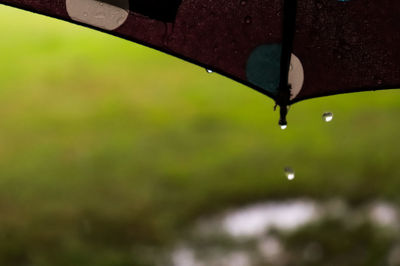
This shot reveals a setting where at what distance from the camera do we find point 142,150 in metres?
2.95

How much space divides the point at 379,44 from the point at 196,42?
39cm

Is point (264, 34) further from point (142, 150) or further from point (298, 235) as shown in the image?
point (298, 235)

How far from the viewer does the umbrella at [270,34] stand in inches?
37.7

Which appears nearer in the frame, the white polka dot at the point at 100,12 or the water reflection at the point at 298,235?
the white polka dot at the point at 100,12

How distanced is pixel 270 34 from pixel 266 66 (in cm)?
7

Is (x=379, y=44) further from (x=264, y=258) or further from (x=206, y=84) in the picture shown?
(x=264, y=258)

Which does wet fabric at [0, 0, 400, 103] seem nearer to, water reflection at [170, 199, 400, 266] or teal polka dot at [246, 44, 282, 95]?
teal polka dot at [246, 44, 282, 95]

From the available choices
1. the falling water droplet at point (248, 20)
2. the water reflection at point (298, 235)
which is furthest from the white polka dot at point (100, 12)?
the water reflection at point (298, 235)

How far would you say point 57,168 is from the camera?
2922mm

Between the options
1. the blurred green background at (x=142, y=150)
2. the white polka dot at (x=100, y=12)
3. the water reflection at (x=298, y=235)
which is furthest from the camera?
the water reflection at (x=298, y=235)

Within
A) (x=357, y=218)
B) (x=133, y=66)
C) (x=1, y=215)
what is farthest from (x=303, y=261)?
(x=1, y=215)

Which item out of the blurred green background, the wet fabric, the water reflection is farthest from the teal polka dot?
the water reflection

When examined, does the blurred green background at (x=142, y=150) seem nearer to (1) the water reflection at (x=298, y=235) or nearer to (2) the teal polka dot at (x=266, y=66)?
(1) the water reflection at (x=298, y=235)

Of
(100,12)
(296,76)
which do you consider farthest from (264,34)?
(100,12)
